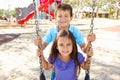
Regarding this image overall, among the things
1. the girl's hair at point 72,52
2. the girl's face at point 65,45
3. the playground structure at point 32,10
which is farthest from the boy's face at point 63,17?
the playground structure at point 32,10

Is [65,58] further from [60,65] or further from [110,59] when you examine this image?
[110,59]

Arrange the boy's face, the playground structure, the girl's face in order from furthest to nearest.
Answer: the playground structure < the boy's face < the girl's face

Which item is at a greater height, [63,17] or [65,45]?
[63,17]

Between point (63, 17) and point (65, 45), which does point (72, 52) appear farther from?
point (63, 17)

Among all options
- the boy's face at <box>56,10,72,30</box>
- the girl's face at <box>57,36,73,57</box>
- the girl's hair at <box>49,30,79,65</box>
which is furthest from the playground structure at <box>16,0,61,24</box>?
the girl's face at <box>57,36,73,57</box>

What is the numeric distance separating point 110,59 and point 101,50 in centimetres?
→ 152

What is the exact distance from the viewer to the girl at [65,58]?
246cm

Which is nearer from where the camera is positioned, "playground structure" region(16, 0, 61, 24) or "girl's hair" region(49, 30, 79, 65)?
"girl's hair" region(49, 30, 79, 65)

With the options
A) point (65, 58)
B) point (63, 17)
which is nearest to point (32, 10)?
point (63, 17)

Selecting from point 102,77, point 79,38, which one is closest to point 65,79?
point 79,38

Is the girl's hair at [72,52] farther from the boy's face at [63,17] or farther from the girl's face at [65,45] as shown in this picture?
the boy's face at [63,17]

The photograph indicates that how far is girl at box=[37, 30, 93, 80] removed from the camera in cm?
246

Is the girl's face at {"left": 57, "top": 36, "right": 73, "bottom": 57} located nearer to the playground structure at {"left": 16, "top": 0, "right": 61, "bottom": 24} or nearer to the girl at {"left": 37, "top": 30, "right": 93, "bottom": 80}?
the girl at {"left": 37, "top": 30, "right": 93, "bottom": 80}

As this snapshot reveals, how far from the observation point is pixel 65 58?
2.55 meters
